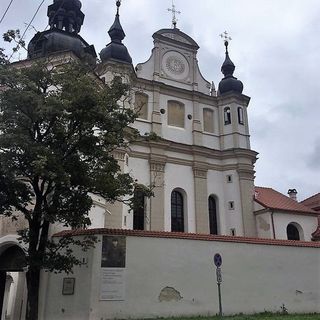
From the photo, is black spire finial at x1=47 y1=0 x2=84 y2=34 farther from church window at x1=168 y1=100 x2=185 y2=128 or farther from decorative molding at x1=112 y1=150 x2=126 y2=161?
decorative molding at x1=112 y1=150 x2=126 y2=161

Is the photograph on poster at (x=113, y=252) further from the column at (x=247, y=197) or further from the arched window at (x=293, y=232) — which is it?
the arched window at (x=293, y=232)

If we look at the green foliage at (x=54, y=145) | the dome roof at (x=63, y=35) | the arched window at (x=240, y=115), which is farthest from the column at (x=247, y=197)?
the green foliage at (x=54, y=145)

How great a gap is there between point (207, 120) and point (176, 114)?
2.60 meters

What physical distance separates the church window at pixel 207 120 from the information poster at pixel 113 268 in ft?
54.9

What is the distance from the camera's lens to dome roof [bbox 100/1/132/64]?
26.6 meters

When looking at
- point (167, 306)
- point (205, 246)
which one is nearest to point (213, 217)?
point (205, 246)

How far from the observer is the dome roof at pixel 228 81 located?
31.0 m

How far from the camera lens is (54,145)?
12.8 m

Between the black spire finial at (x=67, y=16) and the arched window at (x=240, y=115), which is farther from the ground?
the black spire finial at (x=67, y=16)

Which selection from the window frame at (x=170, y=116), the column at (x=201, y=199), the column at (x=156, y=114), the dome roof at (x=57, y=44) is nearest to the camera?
the dome roof at (x=57, y=44)

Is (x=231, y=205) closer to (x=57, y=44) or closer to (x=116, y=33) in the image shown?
(x=116, y=33)

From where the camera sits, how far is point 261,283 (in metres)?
16.5

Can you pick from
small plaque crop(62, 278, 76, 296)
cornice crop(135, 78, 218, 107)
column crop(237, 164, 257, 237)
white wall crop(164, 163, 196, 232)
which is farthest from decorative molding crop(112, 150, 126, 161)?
small plaque crop(62, 278, 76, 296)

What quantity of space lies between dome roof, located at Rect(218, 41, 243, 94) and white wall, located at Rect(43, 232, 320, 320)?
15.6 m
